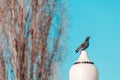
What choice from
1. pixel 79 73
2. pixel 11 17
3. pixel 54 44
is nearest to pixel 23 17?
pixel 11 17

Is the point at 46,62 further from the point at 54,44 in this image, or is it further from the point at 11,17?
the point at 11,17

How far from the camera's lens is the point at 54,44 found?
24.5ft

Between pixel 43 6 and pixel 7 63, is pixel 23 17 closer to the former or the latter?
pixel 43 6

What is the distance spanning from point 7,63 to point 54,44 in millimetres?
1031

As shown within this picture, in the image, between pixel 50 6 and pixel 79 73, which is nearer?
pixel 79 73

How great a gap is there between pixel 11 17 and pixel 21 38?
1.69 ft

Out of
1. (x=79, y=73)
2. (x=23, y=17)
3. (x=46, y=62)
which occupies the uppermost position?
(x=23, y=17)

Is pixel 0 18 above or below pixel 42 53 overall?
above

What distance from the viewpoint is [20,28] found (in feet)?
24.0

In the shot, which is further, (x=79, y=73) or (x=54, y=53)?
(x=54, y=53)

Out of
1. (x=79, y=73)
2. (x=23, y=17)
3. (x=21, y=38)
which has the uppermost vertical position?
(x=23, y=17)

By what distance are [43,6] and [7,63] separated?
1374 mm

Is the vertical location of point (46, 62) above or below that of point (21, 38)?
below

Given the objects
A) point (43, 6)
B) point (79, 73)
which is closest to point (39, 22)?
point (43, 6)
